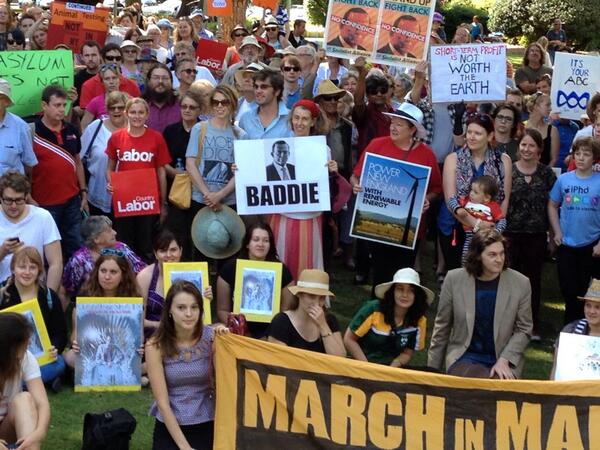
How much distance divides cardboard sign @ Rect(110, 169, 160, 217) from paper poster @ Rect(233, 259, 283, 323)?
1.76 m

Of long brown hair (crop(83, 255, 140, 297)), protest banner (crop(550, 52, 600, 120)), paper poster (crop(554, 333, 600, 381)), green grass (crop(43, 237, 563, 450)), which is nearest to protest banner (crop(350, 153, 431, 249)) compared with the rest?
green grass (crop(43, 237, 563, 450))

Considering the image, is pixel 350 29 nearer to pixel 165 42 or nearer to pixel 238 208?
pixel 238 208

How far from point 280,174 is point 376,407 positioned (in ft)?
10.2

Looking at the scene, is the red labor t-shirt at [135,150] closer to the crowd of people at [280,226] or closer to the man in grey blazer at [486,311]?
the crowd of people at [280,226]

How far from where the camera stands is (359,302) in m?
10.6

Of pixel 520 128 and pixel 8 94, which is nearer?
pixel 8 94

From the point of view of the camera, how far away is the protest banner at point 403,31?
438 inches

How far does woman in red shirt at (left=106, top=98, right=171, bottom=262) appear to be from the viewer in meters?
10.1

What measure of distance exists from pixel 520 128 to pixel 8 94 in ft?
14.9

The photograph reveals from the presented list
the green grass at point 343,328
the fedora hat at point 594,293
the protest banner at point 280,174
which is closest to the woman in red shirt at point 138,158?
the protest banner at point 280,174

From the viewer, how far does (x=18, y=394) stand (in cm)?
653

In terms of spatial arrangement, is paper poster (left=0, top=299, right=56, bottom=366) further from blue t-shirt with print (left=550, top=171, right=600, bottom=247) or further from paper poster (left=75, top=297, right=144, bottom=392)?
blue t-shirt with print (left=550, top=171, right=600, bottom=247)

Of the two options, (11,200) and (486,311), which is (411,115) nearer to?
(486,311)

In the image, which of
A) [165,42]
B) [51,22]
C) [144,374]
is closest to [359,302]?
[144,374]
